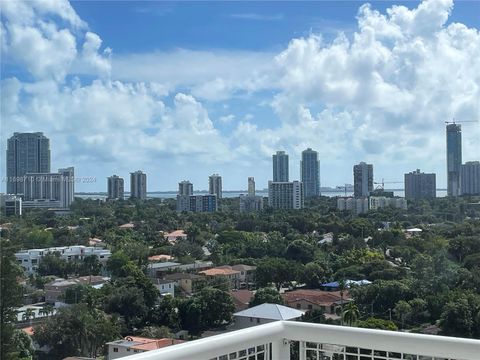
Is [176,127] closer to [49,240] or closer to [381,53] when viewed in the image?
[49,240]

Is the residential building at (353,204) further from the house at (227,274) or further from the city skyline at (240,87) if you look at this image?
the house at (227,274)

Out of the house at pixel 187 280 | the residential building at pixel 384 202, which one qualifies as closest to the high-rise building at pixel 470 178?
the residential building at pixel 384 202

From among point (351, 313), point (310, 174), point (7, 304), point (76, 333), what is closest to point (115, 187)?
point (310, 174)

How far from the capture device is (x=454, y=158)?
16.8 m

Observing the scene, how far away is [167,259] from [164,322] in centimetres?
524

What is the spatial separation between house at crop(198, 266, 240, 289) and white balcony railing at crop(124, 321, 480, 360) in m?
11.1

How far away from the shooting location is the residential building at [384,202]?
1956 centimetres

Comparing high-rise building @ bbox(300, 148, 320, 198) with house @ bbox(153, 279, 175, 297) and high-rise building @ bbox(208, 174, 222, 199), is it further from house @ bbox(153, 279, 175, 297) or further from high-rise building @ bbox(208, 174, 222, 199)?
house @ bbox(153, 279, 175, 297)

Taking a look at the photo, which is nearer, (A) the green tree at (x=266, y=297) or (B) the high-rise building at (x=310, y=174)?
(A) the green tree at (x=266, y=297)

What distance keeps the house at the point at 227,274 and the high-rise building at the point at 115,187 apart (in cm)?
976

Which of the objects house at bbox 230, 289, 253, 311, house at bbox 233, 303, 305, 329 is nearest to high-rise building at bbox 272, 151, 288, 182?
house at bbox 230, 289, 253, 311

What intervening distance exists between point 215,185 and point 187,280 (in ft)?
39.7

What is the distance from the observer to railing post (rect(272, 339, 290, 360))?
39.8 inches

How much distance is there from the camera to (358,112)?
1794 centimetres
